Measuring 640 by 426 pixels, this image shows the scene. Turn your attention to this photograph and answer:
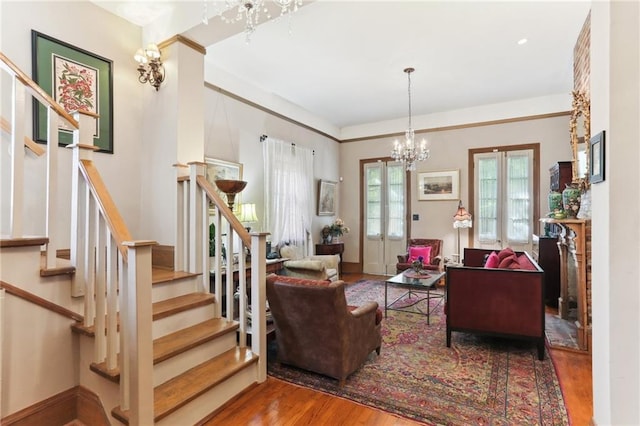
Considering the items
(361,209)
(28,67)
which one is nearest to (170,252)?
(28,67)

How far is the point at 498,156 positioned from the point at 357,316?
5232 mm

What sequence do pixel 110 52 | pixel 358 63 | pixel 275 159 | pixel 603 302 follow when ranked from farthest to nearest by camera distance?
1. pixel 275 159
2. pixel 358 63
3. pixel 110 52
4. pixel 603 302

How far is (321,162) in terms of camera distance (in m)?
7.18

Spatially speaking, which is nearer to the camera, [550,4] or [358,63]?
[550,4]

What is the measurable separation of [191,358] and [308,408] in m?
0.92

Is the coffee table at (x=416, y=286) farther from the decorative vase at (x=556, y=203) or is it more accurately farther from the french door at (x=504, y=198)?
the french door at (x=504, y=198)

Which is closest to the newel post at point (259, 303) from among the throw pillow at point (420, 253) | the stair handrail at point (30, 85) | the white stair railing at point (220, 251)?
the white stair railing at point (220, 251)

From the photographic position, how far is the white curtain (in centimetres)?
551

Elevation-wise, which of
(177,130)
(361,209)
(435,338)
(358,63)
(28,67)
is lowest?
(435,338)

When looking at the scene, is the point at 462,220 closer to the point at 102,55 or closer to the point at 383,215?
the point at 383,215

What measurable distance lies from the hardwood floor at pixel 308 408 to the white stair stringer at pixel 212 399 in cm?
6

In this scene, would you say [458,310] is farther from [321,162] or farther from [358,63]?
[321,162]

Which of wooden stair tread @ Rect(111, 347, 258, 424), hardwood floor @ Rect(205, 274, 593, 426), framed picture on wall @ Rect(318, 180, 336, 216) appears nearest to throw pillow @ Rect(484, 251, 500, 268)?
hardwood floor @ Rect(205, 274, 593, 426)

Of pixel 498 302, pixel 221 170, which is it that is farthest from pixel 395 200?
pixel 498 302
